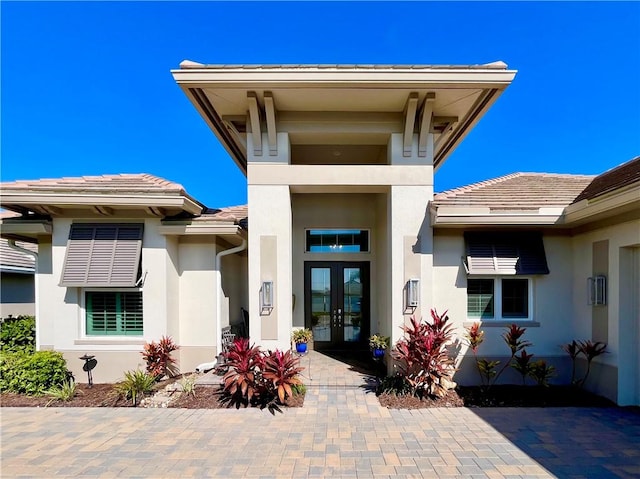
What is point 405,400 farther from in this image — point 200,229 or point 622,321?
point 200,229

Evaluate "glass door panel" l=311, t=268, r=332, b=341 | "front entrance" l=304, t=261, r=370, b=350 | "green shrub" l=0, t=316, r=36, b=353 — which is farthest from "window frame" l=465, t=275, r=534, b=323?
"green shrub" l=0, t=316, r=36, b=353

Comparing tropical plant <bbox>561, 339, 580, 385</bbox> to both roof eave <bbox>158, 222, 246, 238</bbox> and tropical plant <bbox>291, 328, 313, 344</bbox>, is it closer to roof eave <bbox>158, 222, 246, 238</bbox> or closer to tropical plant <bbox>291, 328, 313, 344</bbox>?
tropical plant <bbox>291, 328, 313, 344</bbox>

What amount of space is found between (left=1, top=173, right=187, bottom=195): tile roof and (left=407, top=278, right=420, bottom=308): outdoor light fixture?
528cm

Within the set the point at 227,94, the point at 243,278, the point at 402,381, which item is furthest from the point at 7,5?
the point at 402,381

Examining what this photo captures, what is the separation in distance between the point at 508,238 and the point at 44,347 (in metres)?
10.7

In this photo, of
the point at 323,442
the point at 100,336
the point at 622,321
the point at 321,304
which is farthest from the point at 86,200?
the point at 622,321

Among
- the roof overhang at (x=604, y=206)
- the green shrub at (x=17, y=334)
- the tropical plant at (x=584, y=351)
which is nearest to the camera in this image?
the roof overhang at (x=604, y=206)

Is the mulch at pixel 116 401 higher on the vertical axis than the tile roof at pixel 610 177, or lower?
lower

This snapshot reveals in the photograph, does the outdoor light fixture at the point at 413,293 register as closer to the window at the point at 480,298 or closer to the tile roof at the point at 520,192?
the window at the point at 480,298

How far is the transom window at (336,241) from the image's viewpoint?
923 centimetres

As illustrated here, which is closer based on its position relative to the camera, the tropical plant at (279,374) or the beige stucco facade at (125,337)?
the tropical plant at (279,374)

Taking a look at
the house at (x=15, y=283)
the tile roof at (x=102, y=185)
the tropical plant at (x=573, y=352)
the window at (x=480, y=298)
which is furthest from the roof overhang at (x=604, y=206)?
the house at (x=15, y=283)

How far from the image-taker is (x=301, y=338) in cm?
824

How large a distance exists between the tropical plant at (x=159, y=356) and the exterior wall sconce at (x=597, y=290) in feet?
29.1
